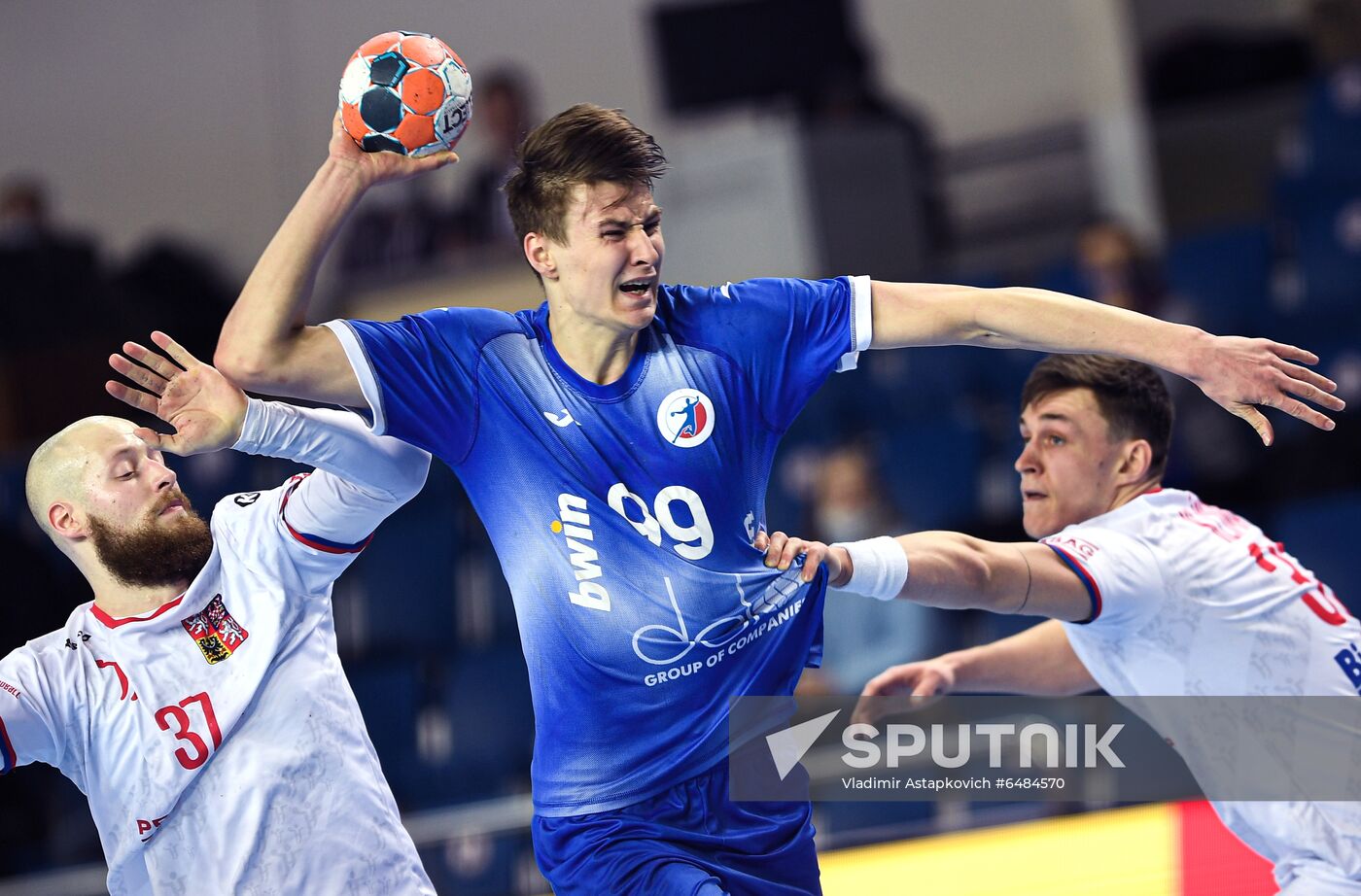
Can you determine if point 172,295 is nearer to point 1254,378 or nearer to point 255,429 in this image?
point 255,429

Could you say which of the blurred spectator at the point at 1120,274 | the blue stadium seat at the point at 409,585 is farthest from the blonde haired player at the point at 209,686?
the blurred spectator at the point at 1120,274

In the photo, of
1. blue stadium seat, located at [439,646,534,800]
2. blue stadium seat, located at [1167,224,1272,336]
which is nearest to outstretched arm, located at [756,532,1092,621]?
blue stadium seat, located at [439,646,534,800]

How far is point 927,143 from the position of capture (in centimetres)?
898

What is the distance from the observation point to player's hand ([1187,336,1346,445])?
9.81ft

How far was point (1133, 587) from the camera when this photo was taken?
11.5ft

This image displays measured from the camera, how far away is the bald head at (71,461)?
11.6ft

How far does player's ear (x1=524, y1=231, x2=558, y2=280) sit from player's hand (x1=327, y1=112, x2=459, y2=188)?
26cm

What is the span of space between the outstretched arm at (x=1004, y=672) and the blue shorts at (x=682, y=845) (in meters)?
0.63

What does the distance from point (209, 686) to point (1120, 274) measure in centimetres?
525

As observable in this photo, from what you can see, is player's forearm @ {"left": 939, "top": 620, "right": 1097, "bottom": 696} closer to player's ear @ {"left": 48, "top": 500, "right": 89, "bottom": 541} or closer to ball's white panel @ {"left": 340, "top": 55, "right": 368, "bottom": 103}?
ball's white panel @ {"left": 340, "top": 55, "right": 368, "bottom": 103}

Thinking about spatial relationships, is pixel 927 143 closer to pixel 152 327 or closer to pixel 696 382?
pixel 152 327

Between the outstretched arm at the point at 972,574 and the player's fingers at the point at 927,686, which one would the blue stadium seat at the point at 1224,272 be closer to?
the player's fingers at the point at 927,686

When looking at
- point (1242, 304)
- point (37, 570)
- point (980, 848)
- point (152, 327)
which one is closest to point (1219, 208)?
point (1242, 304)

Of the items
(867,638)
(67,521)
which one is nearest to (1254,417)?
(67,521)
